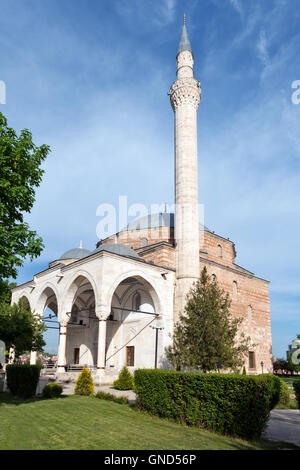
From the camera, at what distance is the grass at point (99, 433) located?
6.10 meters

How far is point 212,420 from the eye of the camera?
7.72m

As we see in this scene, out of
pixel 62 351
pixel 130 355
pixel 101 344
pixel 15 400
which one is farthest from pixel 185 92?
pixel 15 400

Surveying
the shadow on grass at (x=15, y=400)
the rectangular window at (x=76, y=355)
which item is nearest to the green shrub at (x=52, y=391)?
the shadow on grass at (x=15, y=400)

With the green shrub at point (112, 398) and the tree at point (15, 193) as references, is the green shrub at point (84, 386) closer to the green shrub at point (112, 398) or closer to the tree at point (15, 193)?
the green shrub at point (112, 398)

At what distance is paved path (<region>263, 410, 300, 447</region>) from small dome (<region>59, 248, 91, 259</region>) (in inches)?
721

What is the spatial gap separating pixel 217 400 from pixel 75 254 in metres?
21.1

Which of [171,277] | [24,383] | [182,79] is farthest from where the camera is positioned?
[182,79]

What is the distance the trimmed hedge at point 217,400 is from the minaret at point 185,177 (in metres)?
11.0

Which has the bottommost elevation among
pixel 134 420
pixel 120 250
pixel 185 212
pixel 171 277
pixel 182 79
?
pixel 134 420

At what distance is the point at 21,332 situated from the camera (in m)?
15.4

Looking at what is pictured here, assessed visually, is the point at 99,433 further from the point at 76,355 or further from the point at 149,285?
the point at 76,355

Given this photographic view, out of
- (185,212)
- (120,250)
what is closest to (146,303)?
(120,250)
